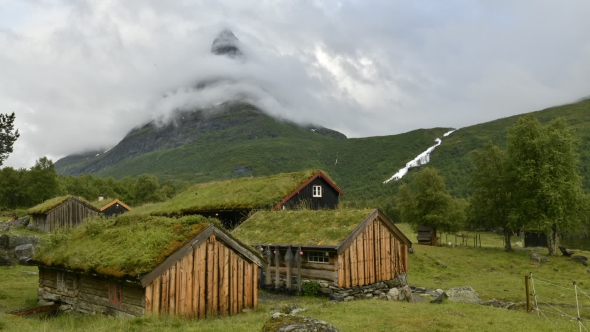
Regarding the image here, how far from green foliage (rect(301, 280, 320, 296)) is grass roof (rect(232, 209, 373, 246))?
2141 millimetres

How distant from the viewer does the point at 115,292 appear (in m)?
14.4

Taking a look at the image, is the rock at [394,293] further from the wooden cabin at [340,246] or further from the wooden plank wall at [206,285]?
the wooden plank wall at [206,285]

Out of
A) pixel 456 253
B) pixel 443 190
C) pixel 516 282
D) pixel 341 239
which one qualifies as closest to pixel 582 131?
pixel 443 190

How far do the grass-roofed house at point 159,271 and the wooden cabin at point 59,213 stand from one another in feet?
109

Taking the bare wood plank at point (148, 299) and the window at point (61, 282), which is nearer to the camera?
the bare wood plank at point (148, 299)

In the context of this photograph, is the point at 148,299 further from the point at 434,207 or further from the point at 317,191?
the point at 434,207

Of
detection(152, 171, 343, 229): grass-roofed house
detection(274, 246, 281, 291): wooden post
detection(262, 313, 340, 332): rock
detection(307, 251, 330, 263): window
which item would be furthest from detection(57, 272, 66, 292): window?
detection(152, 171, 343, 229): grass-roofed house

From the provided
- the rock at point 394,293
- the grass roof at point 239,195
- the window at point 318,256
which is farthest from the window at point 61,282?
the grass roof at point 239,195

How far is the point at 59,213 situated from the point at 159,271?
136 ft

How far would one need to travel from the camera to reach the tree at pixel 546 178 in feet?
133

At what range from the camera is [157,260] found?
13.5 metres

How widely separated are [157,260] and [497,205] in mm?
43243

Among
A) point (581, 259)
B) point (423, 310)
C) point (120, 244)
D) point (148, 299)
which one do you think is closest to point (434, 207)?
point (581, 259)

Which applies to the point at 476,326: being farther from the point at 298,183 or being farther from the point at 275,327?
the point at 298,183
